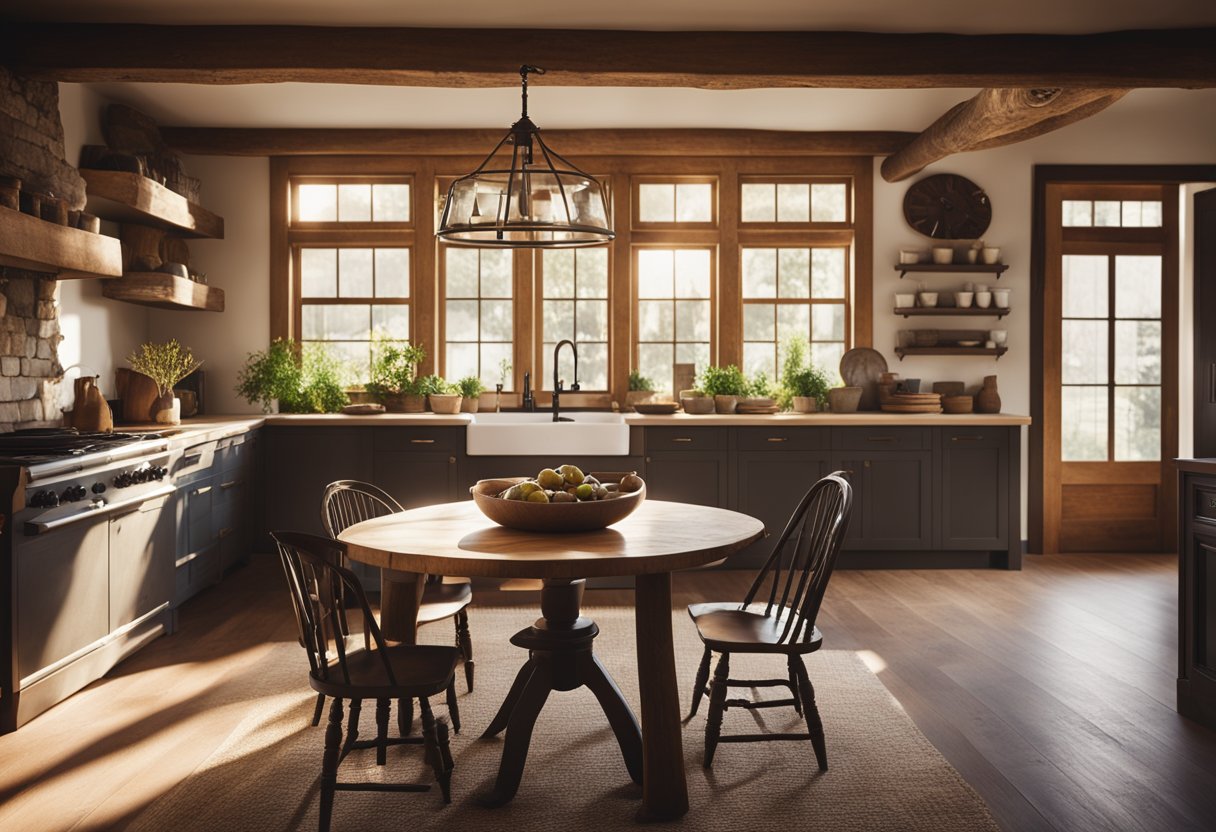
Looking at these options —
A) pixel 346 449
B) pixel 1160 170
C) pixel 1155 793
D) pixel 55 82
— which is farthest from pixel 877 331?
pixel 55 82

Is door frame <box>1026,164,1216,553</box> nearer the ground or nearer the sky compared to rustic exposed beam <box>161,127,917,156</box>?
nearer the ground

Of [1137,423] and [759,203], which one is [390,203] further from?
[1137,423]

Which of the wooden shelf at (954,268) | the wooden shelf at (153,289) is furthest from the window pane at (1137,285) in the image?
the wooden shelf at (153,289)

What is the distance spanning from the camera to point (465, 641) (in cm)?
337

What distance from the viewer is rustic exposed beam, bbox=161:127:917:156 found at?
19.7ft

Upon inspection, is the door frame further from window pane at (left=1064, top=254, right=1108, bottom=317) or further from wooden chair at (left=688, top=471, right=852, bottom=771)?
wooden chair at (left=688, top=471, right=852, bottom=771)

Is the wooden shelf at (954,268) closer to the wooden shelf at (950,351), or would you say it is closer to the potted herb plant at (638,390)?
the wooden shelf at (950,351)

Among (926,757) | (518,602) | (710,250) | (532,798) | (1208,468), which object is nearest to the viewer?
(532,798)

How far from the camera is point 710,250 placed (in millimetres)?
6414

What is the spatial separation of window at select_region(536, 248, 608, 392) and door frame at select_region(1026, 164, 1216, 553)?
287cm

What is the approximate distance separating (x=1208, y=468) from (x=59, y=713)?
400 cm

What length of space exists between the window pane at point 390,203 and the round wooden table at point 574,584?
3.72 meters

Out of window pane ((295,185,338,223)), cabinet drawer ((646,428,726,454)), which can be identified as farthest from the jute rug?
window pane ((295,185,338,223))

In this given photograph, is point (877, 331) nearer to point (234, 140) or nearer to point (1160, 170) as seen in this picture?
point (1160, 170)
